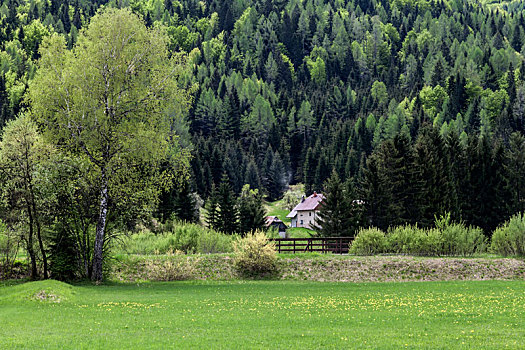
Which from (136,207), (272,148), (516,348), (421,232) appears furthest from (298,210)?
(516,348)

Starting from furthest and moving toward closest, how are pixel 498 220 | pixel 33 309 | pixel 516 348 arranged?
pixel 498 220, pixel 33 309, pixel 516 348

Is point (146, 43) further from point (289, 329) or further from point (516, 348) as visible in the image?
point (516, 348)

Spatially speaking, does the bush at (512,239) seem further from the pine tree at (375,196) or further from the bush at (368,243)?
the pine tree at (375,196)

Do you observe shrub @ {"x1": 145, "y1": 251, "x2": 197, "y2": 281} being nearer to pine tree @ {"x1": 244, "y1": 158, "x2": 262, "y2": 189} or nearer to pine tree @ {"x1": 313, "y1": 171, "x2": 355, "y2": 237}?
pine tree @ {"x1": 313, "y1": 171, "x2": 355, "y2": 237}

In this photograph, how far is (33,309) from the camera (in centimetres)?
2302

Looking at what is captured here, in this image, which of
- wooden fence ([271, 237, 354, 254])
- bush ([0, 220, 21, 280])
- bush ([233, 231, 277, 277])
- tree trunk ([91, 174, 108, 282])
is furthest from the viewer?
wooden fence ([271, 237, 354, 254])

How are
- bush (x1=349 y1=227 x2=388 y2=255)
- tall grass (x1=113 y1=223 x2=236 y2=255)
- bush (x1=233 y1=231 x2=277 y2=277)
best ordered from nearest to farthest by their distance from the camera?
bush (x1=233 y1=231 x2=277 y2=277) < bush (x1=349 y1=227 x2=388 y2=255) < tall grass (x1=113 y1=223 x2=236 y2=255)

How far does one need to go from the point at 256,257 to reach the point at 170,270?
19.7 feet

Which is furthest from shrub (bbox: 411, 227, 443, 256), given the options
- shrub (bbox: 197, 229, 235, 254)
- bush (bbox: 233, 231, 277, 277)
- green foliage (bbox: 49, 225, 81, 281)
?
green foliage (bbox: 49, 225, 81, 281)

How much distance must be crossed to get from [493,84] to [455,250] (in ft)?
505

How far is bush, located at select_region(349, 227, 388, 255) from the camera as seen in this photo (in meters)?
46.1

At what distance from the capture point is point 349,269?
39906 mm

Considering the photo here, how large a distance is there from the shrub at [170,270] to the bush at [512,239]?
2542 cm

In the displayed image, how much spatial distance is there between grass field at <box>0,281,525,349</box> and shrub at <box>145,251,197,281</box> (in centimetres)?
597
